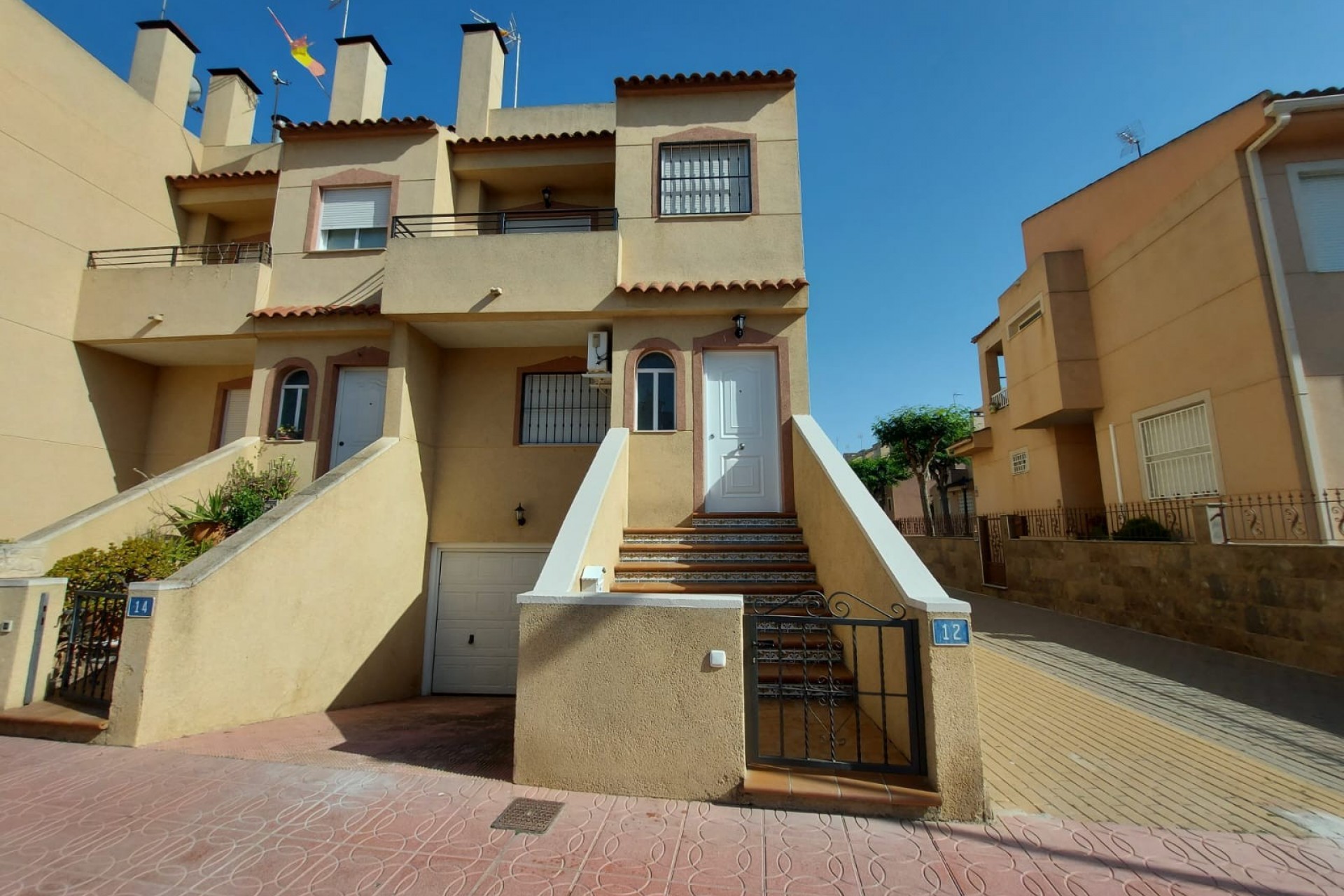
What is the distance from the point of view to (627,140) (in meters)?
9.18

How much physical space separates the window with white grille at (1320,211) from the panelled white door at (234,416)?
17233 mm

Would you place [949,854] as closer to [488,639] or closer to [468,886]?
[468,886]

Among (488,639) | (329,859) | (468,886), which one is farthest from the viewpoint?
(488,639)

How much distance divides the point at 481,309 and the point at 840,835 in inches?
304

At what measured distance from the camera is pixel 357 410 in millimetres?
9477

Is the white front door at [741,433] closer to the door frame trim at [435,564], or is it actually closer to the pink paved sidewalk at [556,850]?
the door frame trim at [435,564]

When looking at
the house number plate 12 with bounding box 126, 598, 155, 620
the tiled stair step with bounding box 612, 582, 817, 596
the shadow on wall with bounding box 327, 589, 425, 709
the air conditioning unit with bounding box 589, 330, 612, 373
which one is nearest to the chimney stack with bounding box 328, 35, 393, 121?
the air conditioning unit with bounding box 589, 330, 612, 373

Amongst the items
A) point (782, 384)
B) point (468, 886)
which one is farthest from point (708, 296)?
point (468, 886)

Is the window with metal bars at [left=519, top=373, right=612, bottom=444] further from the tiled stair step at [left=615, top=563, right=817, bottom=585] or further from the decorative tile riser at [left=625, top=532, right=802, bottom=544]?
the tiled stair step at [left=615, top=563, right=817, bottom=585]

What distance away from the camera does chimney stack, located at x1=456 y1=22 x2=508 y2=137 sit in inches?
432

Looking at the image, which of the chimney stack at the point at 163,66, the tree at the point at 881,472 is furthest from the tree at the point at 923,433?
the chimney stack at the point at 163,66

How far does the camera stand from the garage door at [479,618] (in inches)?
357

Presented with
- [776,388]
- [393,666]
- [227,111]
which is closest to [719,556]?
[776,388]

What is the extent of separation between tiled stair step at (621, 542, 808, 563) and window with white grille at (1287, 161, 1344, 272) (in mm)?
8573
